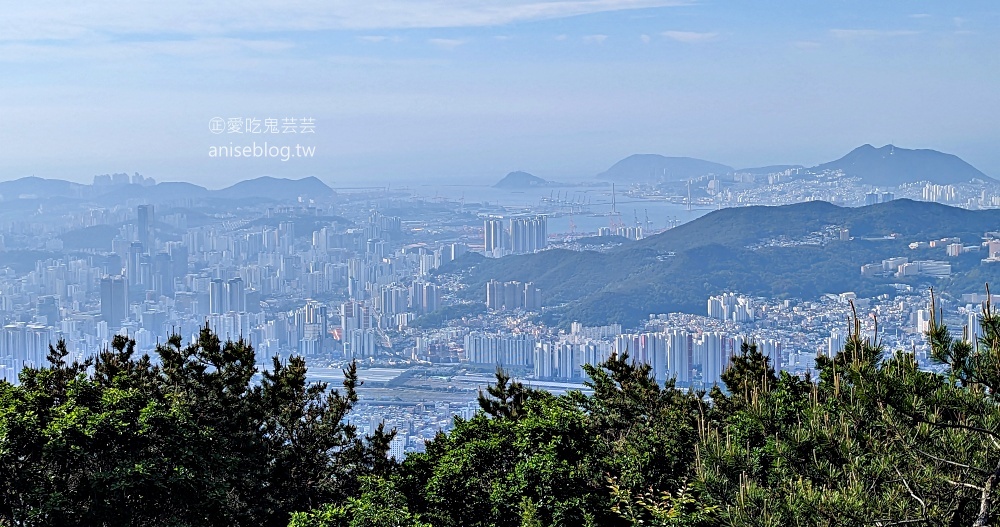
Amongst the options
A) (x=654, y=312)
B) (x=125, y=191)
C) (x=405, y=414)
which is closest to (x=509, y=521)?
(x=405, y=414)

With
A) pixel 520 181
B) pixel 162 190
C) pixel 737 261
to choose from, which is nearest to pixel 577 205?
pixel 520 181

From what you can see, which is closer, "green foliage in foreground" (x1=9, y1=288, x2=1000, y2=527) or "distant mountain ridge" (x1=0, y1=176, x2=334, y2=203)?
"green foliage in foreground" (x1=9, y1=288, x2=1000, y2=527)

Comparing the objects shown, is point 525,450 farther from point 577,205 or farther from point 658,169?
point 658,169

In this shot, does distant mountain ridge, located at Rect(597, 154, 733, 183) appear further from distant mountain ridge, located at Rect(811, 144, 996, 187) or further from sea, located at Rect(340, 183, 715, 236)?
distant mountain ridge, located at Rect(811, 144, 996, 187)

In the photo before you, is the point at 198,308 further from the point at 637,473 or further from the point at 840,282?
the point at 637,473

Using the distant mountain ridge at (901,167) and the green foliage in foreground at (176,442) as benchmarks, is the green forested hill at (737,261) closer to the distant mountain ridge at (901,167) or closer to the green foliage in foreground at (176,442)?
the distant mountain ridge at (901,167)

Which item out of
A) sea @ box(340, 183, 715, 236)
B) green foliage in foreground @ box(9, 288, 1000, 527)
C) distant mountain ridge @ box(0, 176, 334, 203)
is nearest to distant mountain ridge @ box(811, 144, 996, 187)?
sea @ box(340, 183, 715, 236)

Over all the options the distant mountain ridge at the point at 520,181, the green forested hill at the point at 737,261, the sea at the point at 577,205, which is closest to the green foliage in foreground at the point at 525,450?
the green forested hill at the point at 737,261

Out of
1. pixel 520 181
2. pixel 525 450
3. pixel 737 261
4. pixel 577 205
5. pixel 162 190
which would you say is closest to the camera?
pixel 525 450
